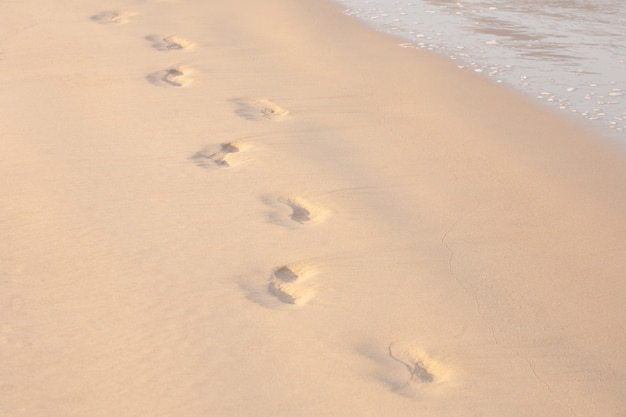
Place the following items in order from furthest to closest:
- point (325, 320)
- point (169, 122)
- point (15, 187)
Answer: point (169, 122), point (15, 187), point (325, 320)

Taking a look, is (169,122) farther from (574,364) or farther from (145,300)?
(574,364)

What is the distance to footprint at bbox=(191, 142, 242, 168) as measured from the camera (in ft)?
11.8

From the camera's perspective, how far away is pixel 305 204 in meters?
3.27

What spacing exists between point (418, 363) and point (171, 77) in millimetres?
2812

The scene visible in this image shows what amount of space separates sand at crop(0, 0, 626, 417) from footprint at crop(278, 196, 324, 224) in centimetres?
1

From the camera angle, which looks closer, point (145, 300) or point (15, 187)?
point (145, 300)

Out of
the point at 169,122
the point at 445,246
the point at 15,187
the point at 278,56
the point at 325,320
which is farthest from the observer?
the point at 278,56

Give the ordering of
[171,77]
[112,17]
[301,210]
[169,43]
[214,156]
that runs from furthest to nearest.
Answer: [112,17] → [169,43] → [171,77] → [214,156] → [301,210]

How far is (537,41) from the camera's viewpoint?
5.73 m

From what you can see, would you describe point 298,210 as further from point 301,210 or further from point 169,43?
point 169,43

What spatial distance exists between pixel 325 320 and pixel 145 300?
0.53m

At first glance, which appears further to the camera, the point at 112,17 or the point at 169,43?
the point at 112,17

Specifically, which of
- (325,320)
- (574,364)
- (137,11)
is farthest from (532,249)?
(137,11)

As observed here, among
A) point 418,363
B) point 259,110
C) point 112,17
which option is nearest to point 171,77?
point 259,110
